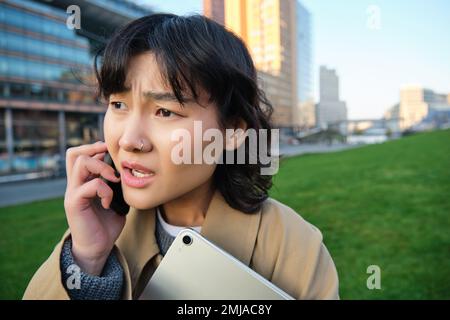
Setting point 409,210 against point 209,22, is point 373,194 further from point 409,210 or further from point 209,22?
point 209,22

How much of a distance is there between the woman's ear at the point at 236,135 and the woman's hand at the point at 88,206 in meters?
0.34

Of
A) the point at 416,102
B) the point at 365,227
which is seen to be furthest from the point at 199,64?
the point at 416,102

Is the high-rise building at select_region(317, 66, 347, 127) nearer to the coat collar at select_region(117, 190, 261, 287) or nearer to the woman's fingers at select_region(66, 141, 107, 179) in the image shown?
the coat collar at select_region(117, 190, 261, 287)

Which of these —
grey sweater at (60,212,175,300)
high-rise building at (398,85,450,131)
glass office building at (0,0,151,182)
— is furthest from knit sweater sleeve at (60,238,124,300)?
glass office building at (0,0,151,182)

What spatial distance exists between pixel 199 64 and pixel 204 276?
54cm

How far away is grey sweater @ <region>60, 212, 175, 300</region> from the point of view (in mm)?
863

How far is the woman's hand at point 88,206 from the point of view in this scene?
895 millimetres

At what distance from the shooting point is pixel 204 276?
894 mm

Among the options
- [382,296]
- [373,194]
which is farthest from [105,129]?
[373,194]

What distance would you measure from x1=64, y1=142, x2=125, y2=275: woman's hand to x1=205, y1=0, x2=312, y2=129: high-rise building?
0.64m

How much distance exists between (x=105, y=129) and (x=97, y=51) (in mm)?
358

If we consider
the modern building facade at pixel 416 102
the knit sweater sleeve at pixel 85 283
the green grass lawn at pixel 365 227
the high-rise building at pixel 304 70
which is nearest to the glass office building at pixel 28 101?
the green grass lawn at pixel 365 227

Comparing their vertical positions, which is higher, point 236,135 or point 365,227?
point 236,135

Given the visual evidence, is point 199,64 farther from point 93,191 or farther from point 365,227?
point 365,227
